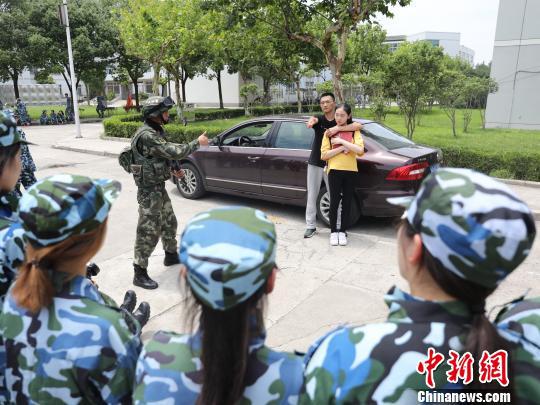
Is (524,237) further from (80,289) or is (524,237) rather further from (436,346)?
(80,289)

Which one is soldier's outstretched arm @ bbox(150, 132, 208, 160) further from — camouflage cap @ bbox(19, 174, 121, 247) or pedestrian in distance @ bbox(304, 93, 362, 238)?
camouflage cap @ bbox(19, 174, 121, 247)

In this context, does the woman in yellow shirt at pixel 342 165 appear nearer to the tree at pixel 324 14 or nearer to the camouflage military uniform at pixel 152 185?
the camouflage military uniform at pixel 152 185

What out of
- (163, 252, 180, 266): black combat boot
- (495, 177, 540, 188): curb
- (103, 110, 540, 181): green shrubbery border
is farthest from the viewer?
(103, 110, 540, 181): green shrubbery border

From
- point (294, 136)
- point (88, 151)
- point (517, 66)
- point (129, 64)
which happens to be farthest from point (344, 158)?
point (129, 64)

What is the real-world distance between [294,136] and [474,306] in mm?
5322

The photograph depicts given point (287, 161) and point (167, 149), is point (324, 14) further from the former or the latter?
point (167, 149)

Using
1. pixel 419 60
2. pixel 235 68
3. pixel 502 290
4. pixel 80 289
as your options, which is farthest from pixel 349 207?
pixel 235 68

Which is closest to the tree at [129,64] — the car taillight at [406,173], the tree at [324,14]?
the tree at [324,14]

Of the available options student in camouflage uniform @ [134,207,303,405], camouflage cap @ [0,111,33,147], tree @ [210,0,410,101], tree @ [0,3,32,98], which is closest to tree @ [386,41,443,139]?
tree @ [210,0,410,101]

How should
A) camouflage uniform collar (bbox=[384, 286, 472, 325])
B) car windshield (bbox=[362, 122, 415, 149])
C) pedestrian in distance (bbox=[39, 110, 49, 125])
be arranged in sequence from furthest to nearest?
1. pedestrian in distance (bbox=[39, 110, 49, 125])
2. car windshield (bbox=[362, 122, 415, 149])
3. camouflage uniform collar (bbox=[384, 286, 472, 325])

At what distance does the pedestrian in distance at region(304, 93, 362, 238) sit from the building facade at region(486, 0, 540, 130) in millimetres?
19888

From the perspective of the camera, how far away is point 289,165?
6230 mm

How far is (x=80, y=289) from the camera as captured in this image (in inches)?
58.1

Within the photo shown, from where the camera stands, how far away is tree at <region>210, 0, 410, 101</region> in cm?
901
